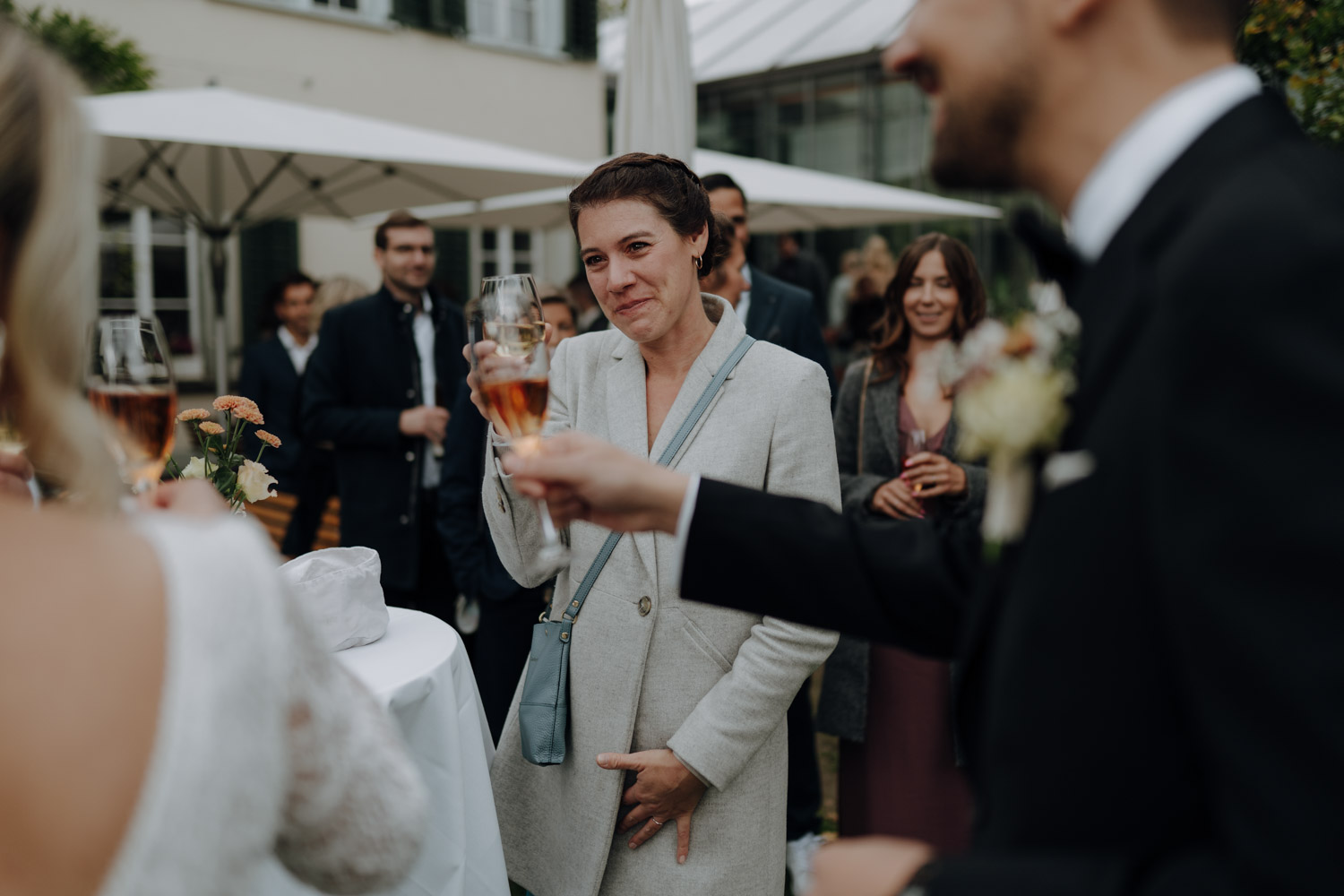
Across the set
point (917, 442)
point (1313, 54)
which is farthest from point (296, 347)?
point (1313, 54)

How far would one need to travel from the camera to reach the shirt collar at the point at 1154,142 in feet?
3.21

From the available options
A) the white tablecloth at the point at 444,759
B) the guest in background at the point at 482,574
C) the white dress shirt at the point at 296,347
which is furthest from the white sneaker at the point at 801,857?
the white dress shirt at the point at 296,347

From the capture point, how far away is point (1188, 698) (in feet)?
2.75

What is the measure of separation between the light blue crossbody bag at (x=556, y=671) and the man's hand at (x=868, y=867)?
1271 millimetres

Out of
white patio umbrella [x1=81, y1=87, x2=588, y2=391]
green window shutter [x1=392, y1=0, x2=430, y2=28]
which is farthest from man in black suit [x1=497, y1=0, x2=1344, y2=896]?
green window shutter [x1=392, y1=0, x2=430, y2=28]

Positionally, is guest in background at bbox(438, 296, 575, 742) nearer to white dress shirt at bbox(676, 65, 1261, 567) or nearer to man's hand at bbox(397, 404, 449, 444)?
man's hand at bbox(397, 404, 449, 444)

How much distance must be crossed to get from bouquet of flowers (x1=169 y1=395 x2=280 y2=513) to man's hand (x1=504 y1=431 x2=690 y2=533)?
1.11m

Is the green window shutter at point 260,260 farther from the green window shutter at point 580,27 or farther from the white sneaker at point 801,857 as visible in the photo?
the white sneaker at point 801,857

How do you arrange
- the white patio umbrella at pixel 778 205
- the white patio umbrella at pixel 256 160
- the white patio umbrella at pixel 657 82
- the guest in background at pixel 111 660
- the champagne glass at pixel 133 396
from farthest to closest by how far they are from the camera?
the white patio umbrella at pixel 778 205
the white patio umbrella at pixel 256 160
the white patio umbrella at pixel 657 82
the champagne glass at pixel 133 396
the guest in background at pixel 111 660

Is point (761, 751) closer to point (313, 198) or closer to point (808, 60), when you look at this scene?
point (313, 198)

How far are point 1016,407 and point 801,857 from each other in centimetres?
333

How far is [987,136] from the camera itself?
1105mm

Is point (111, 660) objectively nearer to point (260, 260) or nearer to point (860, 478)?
point (860, 478)

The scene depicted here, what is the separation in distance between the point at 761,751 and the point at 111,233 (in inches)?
411
